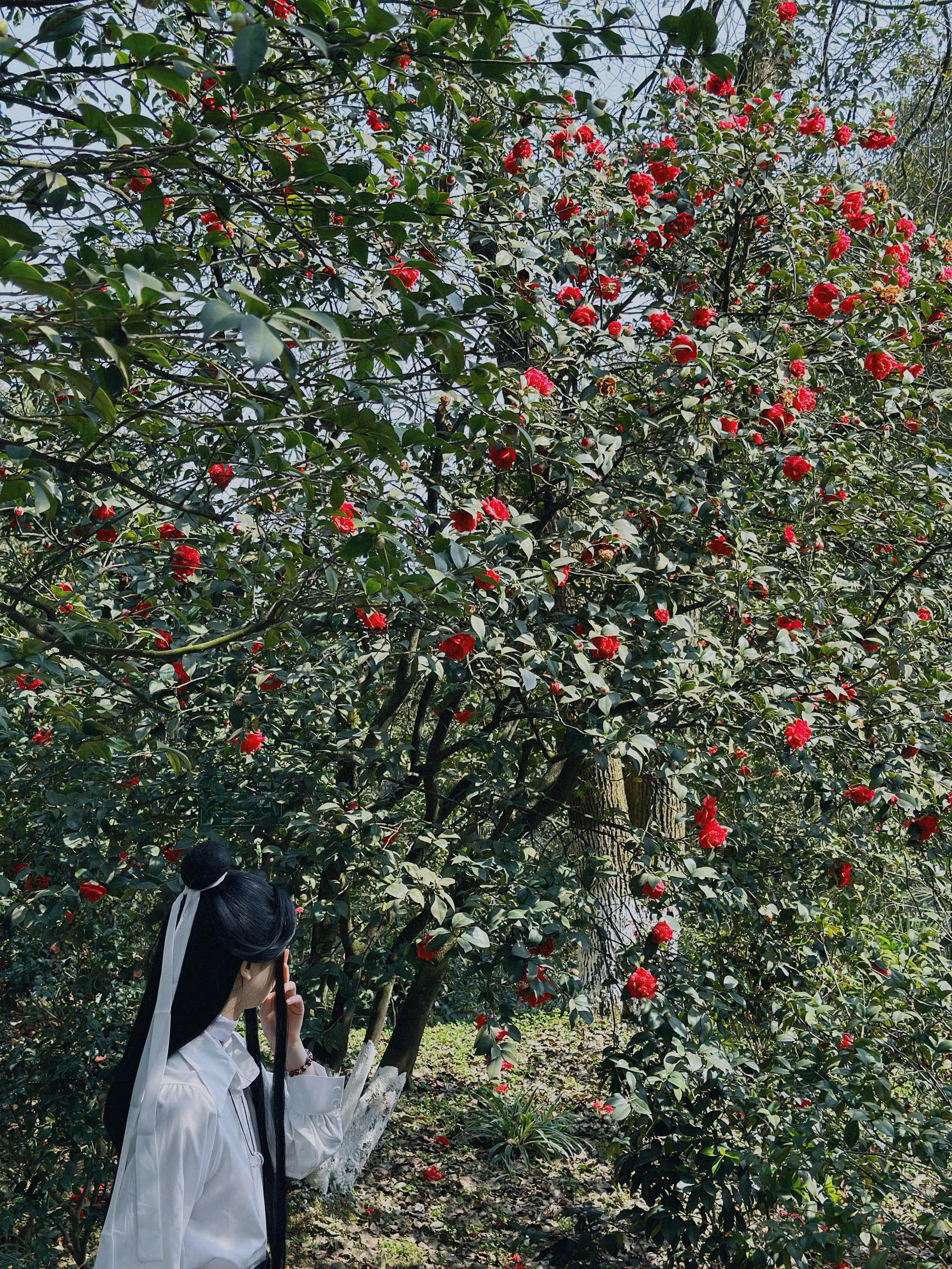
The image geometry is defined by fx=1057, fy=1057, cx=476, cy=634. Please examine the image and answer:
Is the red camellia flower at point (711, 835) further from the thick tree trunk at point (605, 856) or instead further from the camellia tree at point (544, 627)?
the thick tree trunk at point (605, 856)

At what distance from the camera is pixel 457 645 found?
2715mm

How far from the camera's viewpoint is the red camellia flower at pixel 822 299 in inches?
128

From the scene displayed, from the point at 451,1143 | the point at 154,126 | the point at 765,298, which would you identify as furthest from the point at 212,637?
the point at 451,1143

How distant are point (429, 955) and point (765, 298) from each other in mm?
2592

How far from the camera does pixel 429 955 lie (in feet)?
10.4

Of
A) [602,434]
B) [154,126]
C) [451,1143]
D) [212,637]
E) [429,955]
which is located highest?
[602,434]

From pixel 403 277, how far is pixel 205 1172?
1879 mm

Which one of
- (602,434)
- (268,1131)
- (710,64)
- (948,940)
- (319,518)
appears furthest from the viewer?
(948,940)

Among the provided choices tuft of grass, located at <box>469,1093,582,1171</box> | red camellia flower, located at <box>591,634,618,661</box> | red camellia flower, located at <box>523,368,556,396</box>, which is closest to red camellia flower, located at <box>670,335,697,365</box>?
red camellia flower, located at <box>523,368,556,396</box>

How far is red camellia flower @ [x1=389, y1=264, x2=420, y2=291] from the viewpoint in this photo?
227cm

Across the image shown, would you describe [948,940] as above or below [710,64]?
below

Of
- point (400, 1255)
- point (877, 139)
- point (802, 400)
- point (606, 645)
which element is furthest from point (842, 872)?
point (877, 139)

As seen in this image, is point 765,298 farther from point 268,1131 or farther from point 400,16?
point 268,1131

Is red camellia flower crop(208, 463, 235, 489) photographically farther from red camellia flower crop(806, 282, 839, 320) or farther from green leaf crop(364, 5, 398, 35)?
red camellia flower crop(806, 282, 839, 320)
